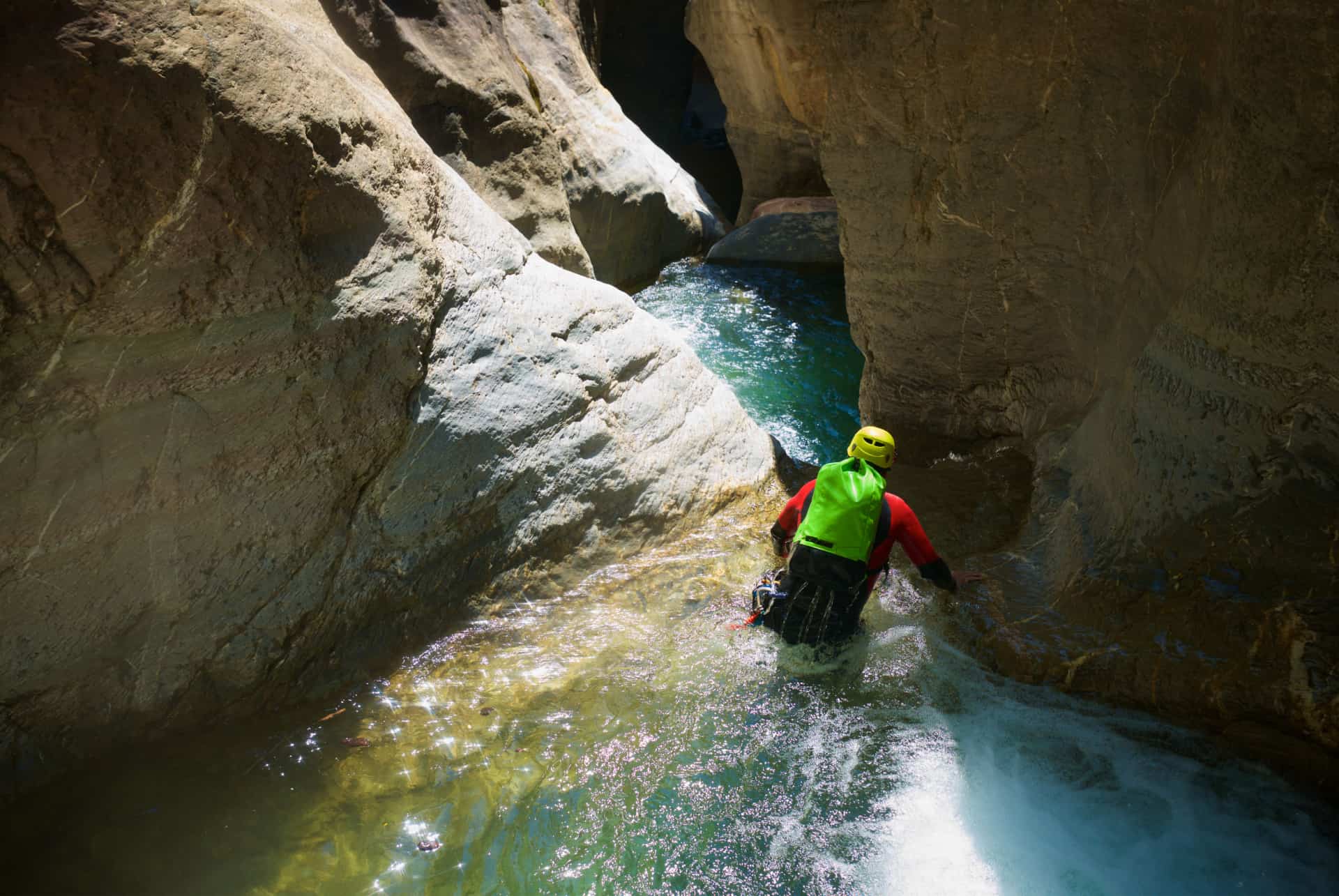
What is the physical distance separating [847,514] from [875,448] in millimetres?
369

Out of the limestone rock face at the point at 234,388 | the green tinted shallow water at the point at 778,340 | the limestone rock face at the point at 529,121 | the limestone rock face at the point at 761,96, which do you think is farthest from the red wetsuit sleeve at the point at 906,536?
the limestone rock face at the point at 761,96

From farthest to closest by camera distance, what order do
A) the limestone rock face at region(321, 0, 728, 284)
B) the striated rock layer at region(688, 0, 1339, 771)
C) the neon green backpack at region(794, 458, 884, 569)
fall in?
the limestone rock face at region(321, 0, 728, 284) < the neon green backpack at region(794, 458, 884, 569) < the striated rock layer at region(688, 0, 1339, 771)

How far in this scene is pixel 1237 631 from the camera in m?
3.92

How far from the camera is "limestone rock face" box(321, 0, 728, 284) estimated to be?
8320 millimetres

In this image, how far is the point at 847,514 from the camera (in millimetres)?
4238

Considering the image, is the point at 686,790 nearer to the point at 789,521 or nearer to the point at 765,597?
the point at 765,597

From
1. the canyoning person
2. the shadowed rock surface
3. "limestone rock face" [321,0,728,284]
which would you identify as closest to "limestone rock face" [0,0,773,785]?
the canyoning person

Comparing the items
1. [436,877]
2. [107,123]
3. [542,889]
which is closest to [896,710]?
[542,889]

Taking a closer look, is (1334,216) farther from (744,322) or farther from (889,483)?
(744,322)

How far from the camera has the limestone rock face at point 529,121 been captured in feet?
27.3

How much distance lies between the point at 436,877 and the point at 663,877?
807mm

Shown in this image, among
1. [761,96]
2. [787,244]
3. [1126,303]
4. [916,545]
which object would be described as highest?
[761,96]

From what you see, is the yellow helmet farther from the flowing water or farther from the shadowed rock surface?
the shadowed rock surface

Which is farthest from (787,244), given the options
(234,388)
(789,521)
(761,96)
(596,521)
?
(234,388)
